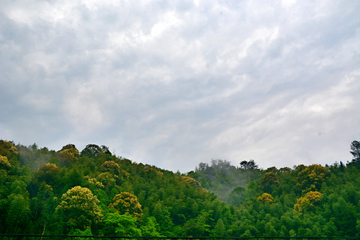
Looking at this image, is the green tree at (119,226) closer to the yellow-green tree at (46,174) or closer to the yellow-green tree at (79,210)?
the yellow-green tree at (79,210)

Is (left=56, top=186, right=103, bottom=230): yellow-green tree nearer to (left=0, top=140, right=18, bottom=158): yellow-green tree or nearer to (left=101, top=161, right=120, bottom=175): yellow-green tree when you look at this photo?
(left=101, top=161, right=120, bottom=175): yellow-green tree

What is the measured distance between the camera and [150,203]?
5688 centimetres

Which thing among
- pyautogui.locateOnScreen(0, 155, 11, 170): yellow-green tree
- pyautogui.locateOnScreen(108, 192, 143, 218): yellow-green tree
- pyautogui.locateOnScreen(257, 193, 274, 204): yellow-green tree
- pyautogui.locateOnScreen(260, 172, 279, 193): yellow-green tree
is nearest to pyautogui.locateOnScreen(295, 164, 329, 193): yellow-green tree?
pyautogui.locateOnScreen(257, 193, 274, 204): yellow-green tree

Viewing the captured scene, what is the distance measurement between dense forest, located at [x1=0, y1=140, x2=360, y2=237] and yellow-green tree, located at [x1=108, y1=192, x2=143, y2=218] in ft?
0.49

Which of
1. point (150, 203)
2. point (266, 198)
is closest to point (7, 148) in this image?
point (150, 203)

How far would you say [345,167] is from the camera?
3051 inches

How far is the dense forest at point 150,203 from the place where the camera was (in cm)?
4034

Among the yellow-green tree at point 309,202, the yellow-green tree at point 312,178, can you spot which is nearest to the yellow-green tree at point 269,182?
the yellow-green tree at point 312,178

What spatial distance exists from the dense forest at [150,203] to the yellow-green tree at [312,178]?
218mm

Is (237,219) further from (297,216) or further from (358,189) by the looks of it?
(358,189)

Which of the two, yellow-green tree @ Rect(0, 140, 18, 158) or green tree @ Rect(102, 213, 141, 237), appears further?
yellow-green tree @ Rect(0, 140, 18, 158)

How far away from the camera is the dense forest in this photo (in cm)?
4034

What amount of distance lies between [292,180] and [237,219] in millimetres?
25418

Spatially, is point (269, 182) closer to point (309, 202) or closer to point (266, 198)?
point (266, 198)
